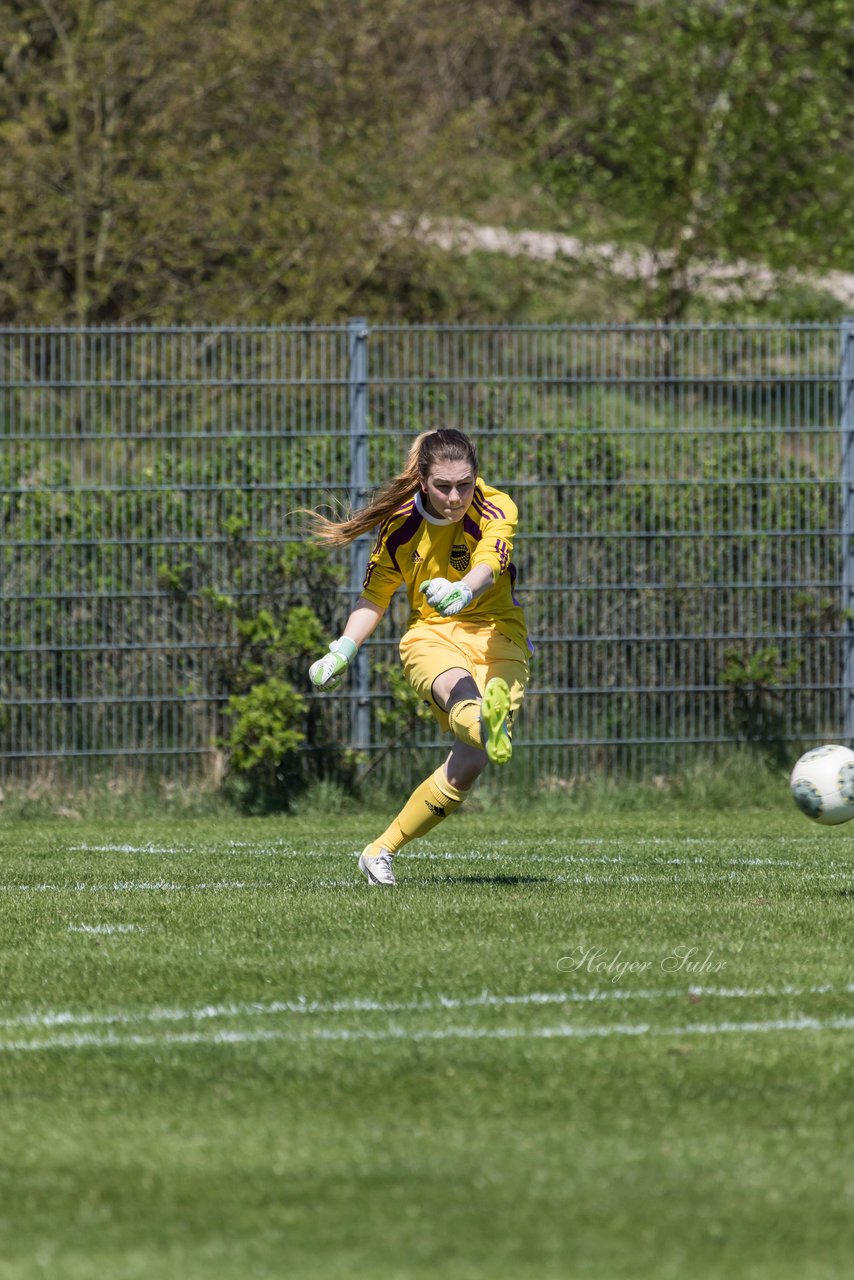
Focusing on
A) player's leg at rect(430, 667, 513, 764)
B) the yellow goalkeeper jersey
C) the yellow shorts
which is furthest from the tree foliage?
player's leg at rect(430, 667, 513, 764)

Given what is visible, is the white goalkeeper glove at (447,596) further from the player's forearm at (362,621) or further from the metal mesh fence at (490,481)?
the metal mesh fence at (490,481)

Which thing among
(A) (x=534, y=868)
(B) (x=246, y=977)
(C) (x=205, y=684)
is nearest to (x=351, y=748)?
(C) (x=205, y=684)

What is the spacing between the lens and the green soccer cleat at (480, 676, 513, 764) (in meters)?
6.59

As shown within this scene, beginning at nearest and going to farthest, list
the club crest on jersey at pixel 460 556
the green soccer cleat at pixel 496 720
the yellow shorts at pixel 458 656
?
the green soccer cleat at pixel 496 720 → the yellow shorts at pixel 458 656 → the club crest on jersey at pixel 460 556

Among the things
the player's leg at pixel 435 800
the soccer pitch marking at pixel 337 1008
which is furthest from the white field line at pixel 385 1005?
the player's leg at pixel 435 800

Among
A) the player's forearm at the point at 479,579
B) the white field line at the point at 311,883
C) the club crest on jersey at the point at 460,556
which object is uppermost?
the club crest on jersey at the point at 460,556

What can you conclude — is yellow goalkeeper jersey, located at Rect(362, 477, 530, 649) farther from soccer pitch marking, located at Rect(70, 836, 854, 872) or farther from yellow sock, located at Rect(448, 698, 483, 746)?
soccer pitch marking, located at Rect(70, 836, 854, 872)

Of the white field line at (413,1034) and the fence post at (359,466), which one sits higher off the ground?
the fence post at (359,466)

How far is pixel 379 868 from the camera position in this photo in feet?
23.7

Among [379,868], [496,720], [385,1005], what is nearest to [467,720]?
[496,720]

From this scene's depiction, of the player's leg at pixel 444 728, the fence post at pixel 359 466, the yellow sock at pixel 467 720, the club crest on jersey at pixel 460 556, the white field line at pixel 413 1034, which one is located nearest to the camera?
the white field line at pixel 413 1034

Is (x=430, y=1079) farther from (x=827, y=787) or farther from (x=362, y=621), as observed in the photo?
(x=362, y=621)

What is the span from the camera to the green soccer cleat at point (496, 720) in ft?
21.6

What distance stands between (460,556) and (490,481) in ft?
11.0
